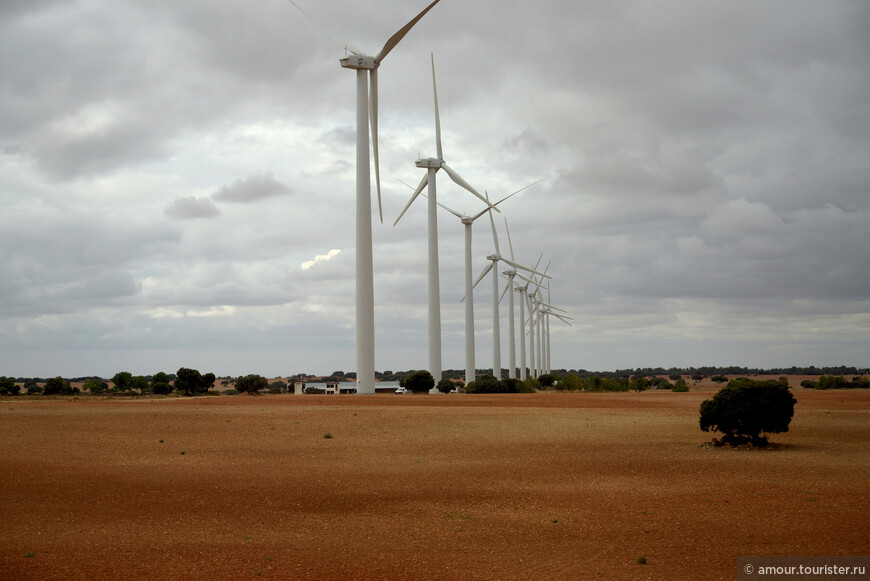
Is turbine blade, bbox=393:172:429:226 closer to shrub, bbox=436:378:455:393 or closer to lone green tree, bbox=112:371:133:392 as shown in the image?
shrub, bbox=436:378:455:393

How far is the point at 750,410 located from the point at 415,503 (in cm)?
1447

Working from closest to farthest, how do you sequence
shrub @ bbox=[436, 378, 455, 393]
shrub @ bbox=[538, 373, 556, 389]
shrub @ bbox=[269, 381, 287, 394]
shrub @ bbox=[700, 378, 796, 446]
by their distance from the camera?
1. shrub @ bbox=[700, 378, 796, 446]
2. shrub @ bbox=[436, 378, 455, 393]
3. shrub @ bbox=[538, 373, 556, 389]
4. shrub @ bbox=[269, 381, 287, 394]

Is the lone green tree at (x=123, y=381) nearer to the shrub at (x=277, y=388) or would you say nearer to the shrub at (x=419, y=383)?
the shrub at (x=277, y=388)

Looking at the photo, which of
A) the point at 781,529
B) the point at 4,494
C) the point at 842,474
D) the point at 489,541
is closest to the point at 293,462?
the point at 4,494

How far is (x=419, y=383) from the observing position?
7300 cm

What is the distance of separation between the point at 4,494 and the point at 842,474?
22394mm

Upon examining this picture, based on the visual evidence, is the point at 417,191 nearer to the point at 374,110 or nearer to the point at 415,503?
the point at 374,110

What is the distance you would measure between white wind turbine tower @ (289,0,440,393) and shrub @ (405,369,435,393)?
39.4ft

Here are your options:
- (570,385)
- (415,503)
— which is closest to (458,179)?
(570,385)

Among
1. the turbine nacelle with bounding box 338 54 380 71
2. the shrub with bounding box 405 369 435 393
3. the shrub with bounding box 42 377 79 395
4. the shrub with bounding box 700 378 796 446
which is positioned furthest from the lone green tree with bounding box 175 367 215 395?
the shrub with bounding box 700 378 796 446

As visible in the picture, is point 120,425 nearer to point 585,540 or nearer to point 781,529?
point 585,540

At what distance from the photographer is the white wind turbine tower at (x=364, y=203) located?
58.7m

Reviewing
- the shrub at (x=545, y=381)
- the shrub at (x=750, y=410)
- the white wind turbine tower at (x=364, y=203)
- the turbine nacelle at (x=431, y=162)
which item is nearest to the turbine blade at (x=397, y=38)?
the white wind turbine tower at (x=364, y=203)

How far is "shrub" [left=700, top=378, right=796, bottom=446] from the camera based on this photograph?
25859mm
